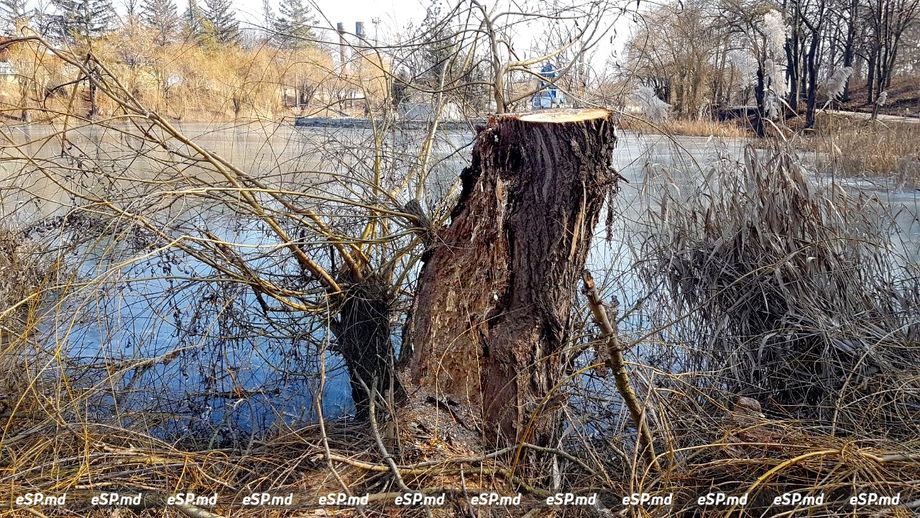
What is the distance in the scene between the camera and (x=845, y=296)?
3410 millimetres

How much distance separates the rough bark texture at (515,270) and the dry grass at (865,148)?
2.24 m

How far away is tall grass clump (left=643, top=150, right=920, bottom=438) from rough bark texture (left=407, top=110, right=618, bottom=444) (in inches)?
32.5

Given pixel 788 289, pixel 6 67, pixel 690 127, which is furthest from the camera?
pixel 690 127

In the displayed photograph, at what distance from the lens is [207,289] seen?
351 centimetres

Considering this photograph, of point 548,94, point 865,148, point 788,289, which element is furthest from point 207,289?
point 865,148

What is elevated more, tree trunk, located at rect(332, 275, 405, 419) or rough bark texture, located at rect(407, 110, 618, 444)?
rough bark texture, located at rect(407, 110, 618, 444)

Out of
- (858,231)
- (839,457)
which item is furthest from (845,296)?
(839,457)

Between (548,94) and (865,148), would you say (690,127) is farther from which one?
(548,94)

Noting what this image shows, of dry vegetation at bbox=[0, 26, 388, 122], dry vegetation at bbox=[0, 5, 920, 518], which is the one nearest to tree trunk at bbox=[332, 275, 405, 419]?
dry vegetation at bbox=[0, 5, 920, 518]

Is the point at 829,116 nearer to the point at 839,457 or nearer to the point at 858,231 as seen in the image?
the point at 858,231

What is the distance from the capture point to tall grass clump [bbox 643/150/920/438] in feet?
10.0

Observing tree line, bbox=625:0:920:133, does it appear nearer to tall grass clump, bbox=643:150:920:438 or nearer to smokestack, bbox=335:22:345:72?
tall grass clump, bbox=643:150:920:438

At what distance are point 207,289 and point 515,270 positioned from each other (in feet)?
5.99

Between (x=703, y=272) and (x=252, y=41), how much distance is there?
8.83 ft
